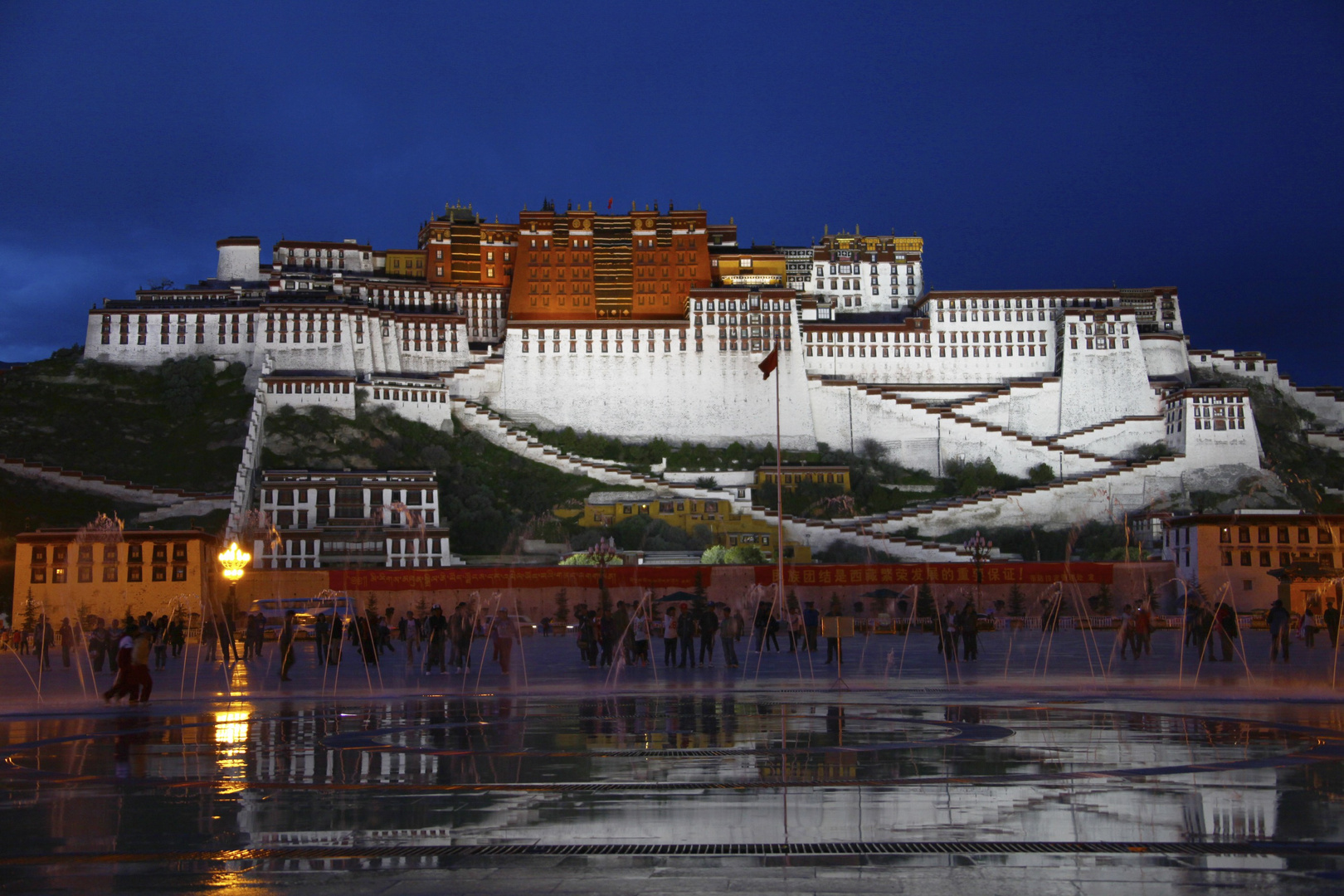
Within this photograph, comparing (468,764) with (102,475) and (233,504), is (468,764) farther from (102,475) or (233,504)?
(102,475)

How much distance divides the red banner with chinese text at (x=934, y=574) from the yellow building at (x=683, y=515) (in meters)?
19.1

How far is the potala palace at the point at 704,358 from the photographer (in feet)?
286

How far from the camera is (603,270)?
4311 inches

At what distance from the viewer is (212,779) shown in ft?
38.8

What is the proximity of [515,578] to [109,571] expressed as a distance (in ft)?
50.2

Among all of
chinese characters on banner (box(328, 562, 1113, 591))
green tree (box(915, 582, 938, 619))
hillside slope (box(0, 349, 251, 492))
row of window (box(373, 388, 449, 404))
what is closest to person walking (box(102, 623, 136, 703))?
chinese characters on banner (box(328, 562, 1113, 591))

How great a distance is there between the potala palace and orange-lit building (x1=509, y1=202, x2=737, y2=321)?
0.55 feet

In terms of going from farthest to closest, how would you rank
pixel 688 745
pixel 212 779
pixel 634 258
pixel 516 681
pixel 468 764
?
pixel 634 258
pixel 516 681
pixel 688 745
pixel 468 764
pixel 212 779

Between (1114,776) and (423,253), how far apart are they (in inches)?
4203

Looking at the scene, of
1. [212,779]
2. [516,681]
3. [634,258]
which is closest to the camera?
[212,779]

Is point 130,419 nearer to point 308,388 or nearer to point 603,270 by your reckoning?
point 308,388

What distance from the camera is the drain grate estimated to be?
829cm

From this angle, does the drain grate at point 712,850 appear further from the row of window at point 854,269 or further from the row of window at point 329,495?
the row of window at point 854,269

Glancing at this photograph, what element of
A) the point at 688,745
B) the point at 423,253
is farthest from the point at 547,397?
the point at 688,745
